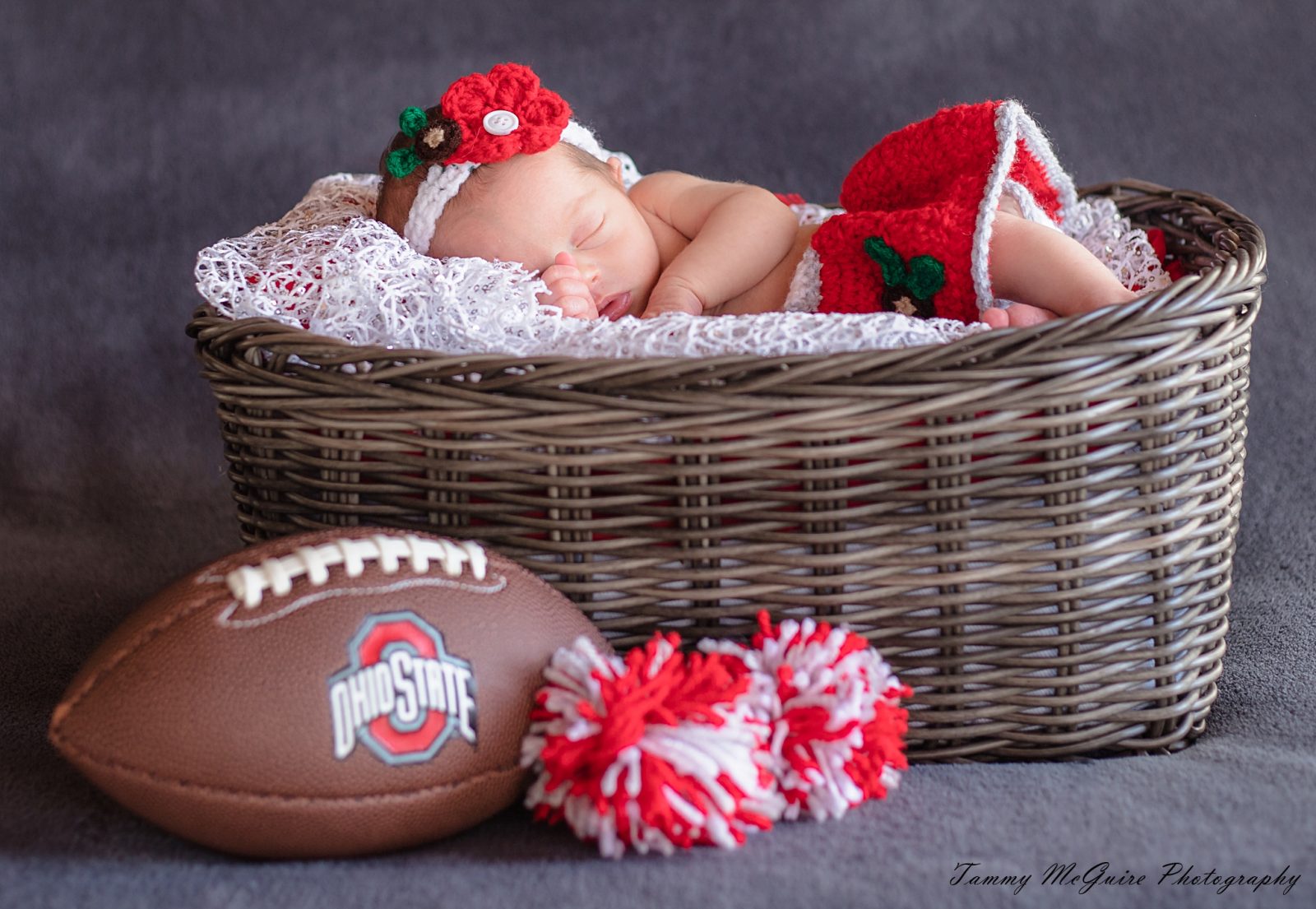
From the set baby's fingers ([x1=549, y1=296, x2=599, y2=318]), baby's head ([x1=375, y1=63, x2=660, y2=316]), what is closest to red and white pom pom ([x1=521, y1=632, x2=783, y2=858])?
baby's fingers ([x1=549, y1=296, x2=599, y2=318])

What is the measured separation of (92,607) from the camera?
1.72 metres

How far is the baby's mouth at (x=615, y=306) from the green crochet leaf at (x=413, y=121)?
29 cm

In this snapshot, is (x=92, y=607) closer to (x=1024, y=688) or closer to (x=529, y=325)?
(x=529, y=325)

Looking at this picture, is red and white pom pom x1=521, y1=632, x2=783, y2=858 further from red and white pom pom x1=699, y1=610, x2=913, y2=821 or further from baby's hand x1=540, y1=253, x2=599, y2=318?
baby's hand x1=540, y1=253, x2=599, y2=318

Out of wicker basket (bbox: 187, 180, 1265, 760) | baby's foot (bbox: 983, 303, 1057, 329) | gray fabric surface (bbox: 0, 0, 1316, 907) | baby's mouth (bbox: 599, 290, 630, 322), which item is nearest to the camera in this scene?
wicker basket (bbox: 187, 180, 1265, 760)

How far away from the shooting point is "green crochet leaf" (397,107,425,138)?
1.48 m

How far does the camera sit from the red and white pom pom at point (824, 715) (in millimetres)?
1018

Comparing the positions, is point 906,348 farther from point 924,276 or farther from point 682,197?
point 682,197

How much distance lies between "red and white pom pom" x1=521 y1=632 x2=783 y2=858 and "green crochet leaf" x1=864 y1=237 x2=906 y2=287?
1.80ft

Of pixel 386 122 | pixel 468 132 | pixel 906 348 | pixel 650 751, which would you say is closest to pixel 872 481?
pixel 906 348

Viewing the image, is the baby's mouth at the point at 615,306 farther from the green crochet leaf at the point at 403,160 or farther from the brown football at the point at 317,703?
the brown football at the point at 317,703

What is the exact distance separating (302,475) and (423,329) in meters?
0.17

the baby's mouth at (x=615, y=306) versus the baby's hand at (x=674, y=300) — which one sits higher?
the baby's hand at (x=674, y=300)

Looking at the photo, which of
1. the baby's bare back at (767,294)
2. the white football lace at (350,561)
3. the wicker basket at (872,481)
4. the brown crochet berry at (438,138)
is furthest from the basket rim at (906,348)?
the baby's bare back at (767,294)
